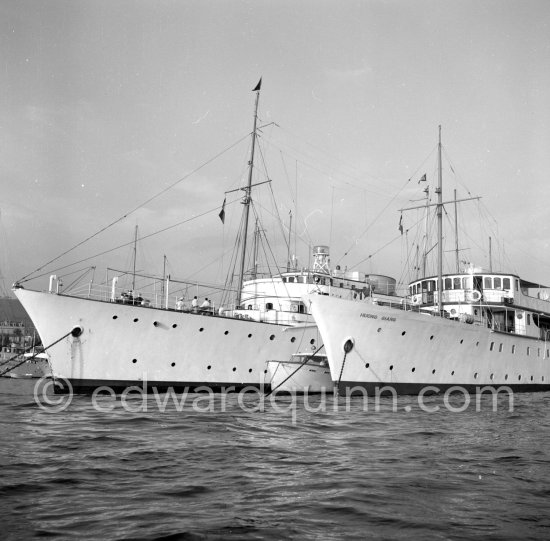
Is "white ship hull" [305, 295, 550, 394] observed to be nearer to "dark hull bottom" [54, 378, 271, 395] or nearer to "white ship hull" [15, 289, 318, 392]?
"white ship hull" [15, 289, 318, 392]

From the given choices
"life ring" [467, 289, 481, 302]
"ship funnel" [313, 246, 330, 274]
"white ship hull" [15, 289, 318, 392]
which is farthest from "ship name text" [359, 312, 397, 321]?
"ship funnel" [313, 246, 330, 274]

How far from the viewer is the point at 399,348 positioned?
79.6ft

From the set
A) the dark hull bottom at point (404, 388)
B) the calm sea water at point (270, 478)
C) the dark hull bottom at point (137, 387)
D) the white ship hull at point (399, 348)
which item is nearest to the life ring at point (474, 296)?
the white ship hull at point (399, 348)

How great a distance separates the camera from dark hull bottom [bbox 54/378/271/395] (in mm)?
24288

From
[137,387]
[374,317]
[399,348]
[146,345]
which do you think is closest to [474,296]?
[399,348]

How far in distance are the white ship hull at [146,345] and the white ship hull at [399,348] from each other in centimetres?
562

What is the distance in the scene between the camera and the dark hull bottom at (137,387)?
2429 centimetres

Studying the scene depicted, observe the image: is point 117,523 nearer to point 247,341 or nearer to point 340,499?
point 340,499

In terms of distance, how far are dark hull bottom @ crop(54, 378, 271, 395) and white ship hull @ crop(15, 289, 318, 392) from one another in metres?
0.04

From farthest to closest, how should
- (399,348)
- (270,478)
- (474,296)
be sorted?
1. (474,296)
2. (399,348)
3. (270,478)

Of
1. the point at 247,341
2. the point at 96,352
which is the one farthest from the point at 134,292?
the point at 247,341

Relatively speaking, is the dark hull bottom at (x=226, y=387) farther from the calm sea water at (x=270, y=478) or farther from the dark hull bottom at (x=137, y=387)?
the calm sea water at (x=270, y=478)

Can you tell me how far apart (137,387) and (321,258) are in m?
17.9

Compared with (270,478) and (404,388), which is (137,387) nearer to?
(404,388)
